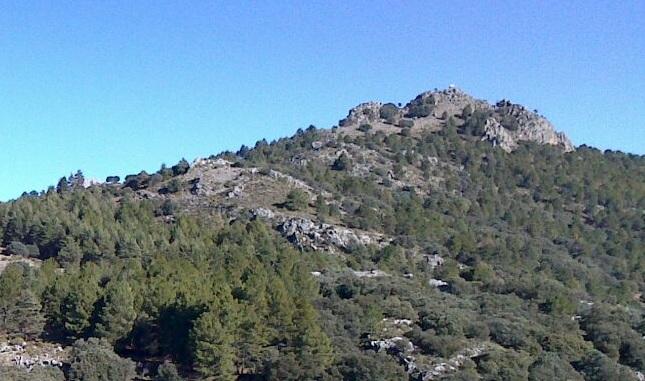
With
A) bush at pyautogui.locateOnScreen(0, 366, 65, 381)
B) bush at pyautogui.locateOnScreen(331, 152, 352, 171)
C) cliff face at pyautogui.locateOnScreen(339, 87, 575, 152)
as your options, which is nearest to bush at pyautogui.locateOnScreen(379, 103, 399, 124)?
cliff face at pyautogui.locateOnScreen(339, 87, 575, 152)

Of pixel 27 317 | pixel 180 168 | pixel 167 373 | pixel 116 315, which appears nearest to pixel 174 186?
pixel 180 168

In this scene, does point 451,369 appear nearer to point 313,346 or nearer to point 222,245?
point 313,346

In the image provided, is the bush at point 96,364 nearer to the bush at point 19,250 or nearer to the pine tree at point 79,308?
the pine tree at point 79,308

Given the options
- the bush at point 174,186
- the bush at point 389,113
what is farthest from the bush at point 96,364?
the bush at point 389,113

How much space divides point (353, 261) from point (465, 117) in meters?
64.9

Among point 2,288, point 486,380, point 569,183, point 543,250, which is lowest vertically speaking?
point 486,380

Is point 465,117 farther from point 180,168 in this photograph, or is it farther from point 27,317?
point 27,317

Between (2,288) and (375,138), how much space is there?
76.2m

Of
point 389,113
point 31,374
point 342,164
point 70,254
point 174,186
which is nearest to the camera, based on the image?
point 31,374

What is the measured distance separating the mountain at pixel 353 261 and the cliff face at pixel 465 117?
0.42 metres

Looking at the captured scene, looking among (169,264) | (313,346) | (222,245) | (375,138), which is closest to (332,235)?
(222,245)

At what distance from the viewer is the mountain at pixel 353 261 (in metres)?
46.9

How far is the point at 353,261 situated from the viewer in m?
73.6

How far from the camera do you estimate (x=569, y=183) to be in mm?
114750
